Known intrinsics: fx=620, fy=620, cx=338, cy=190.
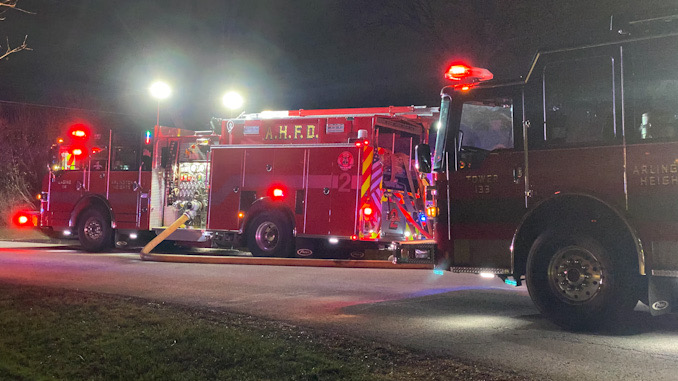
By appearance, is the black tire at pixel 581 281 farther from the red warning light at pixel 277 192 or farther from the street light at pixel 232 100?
the street light at pixel 232 100

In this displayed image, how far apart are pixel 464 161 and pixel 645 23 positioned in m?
2.27

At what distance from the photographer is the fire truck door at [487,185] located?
6.69 meters

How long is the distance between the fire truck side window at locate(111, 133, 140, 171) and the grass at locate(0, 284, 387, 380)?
8.12 metres

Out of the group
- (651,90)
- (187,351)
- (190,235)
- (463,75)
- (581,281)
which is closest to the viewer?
(187,351)

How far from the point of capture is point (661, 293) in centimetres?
586

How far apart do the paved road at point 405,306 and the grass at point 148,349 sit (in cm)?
98

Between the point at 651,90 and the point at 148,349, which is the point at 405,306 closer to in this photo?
the point at 148,349

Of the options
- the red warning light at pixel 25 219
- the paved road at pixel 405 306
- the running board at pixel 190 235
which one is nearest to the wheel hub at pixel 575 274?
the paved road at pixel 405 306

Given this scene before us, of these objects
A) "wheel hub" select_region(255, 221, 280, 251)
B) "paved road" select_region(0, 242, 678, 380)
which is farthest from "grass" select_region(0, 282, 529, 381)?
"wheel hub" select_region(255, 221, 280, 251)

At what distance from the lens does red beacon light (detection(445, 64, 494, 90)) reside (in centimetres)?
711

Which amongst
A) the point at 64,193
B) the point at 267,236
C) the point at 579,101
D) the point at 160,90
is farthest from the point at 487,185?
the point at 64,193

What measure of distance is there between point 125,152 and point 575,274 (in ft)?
38.2

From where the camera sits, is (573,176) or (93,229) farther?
(93,229)

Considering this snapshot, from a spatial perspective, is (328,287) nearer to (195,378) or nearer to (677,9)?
(195,378)
